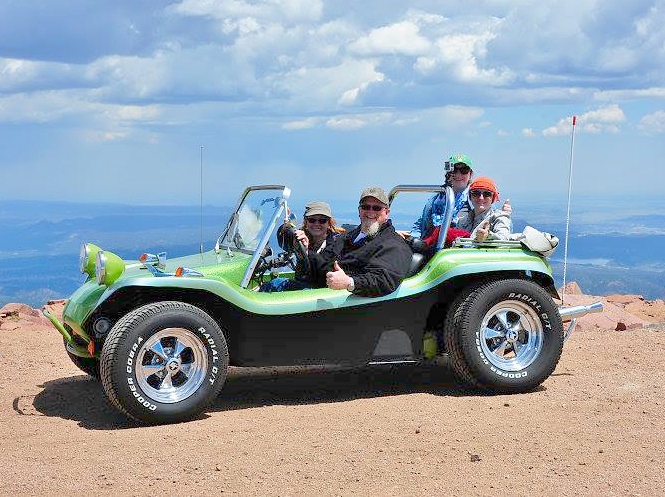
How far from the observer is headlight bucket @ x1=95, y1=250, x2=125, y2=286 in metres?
7.30

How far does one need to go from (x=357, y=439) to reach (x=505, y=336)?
6.63 feet

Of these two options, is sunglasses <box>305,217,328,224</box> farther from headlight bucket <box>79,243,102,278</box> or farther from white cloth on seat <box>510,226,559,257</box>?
headlight bucket <box>79,243,102,278</box>

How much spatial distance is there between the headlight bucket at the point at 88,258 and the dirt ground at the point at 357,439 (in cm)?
111

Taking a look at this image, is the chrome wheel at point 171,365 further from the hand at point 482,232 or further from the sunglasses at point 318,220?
the hand at point 482,232

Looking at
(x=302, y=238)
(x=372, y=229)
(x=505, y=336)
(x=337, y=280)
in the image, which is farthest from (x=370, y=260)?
(x=505, y=336)

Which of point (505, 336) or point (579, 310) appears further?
point (579, 310)

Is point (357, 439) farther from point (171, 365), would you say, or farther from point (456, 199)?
point (456, 199)

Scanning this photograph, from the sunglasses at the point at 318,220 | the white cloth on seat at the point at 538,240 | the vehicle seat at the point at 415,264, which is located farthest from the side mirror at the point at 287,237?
the white cloth on seat at the point at 538,240

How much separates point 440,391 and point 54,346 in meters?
4.99

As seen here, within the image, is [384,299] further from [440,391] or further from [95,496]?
[95,496]

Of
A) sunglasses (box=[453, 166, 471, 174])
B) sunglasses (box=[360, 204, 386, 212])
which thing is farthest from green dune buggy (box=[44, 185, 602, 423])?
sunglasses (box=[360, 204, 386, 212])

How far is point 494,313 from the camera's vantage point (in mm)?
7926

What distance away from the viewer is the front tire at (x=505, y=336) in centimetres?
775

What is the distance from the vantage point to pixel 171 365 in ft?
23.3
